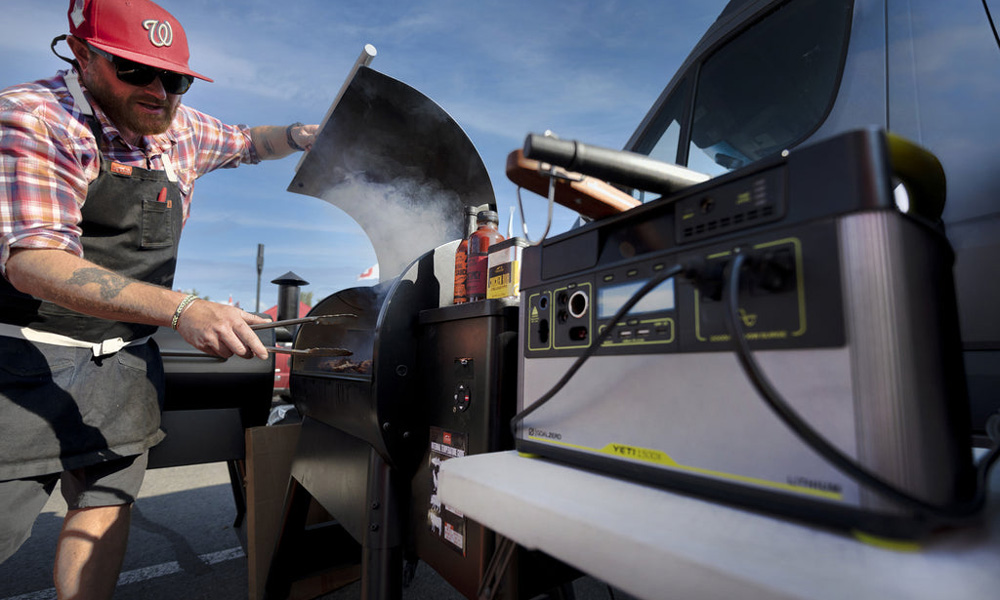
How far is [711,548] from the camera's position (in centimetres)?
36

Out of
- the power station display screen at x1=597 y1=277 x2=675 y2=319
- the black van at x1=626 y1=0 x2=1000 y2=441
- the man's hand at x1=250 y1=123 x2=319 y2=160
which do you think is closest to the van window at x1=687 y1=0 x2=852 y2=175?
the black van at x1=626 y1=0 x2=1000 y2=441

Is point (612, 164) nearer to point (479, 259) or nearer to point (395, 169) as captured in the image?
point (479, 259)

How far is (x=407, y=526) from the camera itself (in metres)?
1.17

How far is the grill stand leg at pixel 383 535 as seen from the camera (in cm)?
112

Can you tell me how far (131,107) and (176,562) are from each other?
2041 mm

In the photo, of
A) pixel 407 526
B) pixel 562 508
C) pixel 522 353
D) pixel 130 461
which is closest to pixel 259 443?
pixel 130 461

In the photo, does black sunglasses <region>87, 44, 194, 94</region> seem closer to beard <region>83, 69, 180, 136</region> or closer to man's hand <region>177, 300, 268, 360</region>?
beard <region>83, 69, 180, 136</region>

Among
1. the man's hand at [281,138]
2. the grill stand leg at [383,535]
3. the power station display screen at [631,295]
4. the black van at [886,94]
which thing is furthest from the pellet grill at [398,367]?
the black van at [886,94]

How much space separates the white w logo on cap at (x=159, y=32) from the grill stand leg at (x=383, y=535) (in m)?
1.42

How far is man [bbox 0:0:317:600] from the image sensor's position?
3.83ft

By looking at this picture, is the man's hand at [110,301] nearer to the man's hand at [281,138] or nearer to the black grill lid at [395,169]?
the black grill lid at [395,169]

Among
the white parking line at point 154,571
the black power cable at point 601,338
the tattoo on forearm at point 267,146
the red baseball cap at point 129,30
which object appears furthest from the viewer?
the tattoo on forearm at point 267,146

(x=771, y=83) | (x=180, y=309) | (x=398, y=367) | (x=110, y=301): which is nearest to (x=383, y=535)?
(x=398, y=367)

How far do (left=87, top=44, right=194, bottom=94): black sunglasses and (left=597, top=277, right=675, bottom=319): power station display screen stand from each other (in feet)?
5.05
